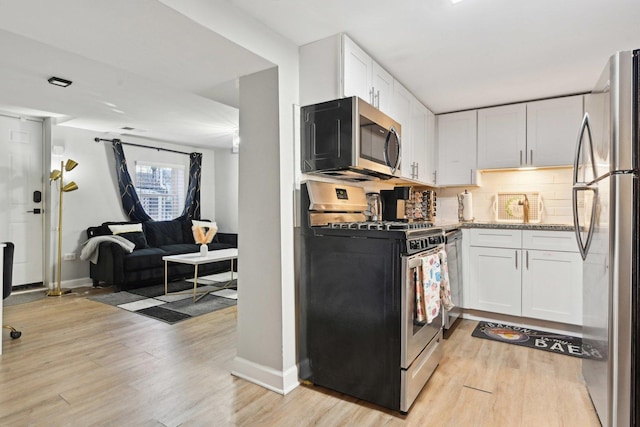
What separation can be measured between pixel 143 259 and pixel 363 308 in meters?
4.00

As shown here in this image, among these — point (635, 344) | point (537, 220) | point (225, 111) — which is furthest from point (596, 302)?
point (225, 111)

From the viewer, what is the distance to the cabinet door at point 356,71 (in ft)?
7.36

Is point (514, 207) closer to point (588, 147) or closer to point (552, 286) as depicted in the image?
point (552, 286)

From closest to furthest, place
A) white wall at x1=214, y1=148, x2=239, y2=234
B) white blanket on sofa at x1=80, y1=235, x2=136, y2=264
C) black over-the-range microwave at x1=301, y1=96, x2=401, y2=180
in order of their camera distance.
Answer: black over-the-range microwave at x1=301, y1=96, x2=401, y2=180 → white blanket on sofa at x1=80, y1=235, x2=136, y2=264 → white wall at x1=214, y1=148, x2=239, y2=234

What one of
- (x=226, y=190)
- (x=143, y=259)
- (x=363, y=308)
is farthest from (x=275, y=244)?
(x=226, y=190)

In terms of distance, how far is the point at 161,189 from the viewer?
6484 millimetres

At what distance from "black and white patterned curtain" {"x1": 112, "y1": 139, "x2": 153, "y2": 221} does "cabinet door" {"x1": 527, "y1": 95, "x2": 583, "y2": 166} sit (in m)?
5.59

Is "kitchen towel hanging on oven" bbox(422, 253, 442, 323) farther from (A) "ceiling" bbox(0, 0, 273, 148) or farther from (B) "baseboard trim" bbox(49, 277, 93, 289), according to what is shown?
(B) "baseboard trim" bbox(49, 277, 93, 289)

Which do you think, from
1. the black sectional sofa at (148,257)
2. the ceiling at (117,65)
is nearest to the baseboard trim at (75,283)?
the black sectional sofa at (148,257)

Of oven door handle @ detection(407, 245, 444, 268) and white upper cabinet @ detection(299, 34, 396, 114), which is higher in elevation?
white upper cabinet @ detection(299, 34, 396, 114)

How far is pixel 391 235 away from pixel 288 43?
4.57ft

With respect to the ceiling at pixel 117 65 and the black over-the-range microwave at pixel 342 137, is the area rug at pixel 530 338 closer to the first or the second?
the black over-the-range microwave at pixel 342 137

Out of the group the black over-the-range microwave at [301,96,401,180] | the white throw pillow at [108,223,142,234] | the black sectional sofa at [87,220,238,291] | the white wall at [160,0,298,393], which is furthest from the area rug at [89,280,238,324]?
the black over-the-range microwave at [301,96,401,180]

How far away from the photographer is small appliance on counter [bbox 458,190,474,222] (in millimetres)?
4035
